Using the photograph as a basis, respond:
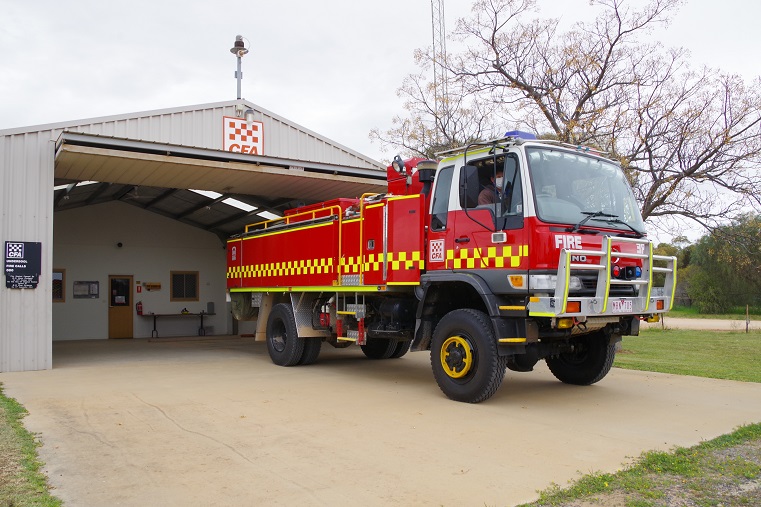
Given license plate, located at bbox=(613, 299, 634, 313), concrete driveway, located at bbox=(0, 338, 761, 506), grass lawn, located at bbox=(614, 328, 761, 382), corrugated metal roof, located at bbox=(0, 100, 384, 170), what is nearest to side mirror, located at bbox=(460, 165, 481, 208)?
license plate, located at bbox=(613, 299, 634, 313)

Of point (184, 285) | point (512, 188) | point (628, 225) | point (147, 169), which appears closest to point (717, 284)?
point (184, 285)

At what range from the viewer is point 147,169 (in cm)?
1159

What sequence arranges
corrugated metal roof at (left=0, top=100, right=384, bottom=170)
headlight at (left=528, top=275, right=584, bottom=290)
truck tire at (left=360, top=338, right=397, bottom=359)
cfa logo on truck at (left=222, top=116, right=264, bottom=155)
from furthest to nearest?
1. cfa logo on truck at (left=222, top=116, right=264, bottom=155)
2. truck tire at (left=360, top=338, right=397, bottom=359)
3. corrugated metal roof at (left=0, top=100, right=384, bottom=170)
4. headlight at (left=528, top=275, right=584, bottom=290)

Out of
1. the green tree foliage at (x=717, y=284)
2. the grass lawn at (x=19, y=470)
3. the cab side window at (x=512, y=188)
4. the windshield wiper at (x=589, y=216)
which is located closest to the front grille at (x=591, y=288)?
the windshield wiper at (x=589, y=216)

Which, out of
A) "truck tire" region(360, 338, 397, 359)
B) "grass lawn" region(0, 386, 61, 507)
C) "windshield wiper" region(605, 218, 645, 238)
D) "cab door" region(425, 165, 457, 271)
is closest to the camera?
"grass lawn" region(0, 386, 61, 507)

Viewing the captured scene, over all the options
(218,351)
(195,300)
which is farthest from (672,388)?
(195,300)

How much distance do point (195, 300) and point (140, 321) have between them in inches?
70.4

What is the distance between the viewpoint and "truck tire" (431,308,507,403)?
22.7 feet

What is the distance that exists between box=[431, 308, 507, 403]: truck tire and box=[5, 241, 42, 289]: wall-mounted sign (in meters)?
6.86

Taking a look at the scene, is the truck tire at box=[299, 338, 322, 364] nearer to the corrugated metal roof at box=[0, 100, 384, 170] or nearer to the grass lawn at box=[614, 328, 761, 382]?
the corrugated metal roof at box=[0, 100, 384, 170]

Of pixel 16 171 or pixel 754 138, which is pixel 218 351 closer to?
pixel 16 171

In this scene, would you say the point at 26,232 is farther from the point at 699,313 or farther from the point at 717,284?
the point at 717,284

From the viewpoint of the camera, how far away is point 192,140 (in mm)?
12836

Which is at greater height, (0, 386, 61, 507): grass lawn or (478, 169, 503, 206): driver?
(478, 169, 503, 206): driver
